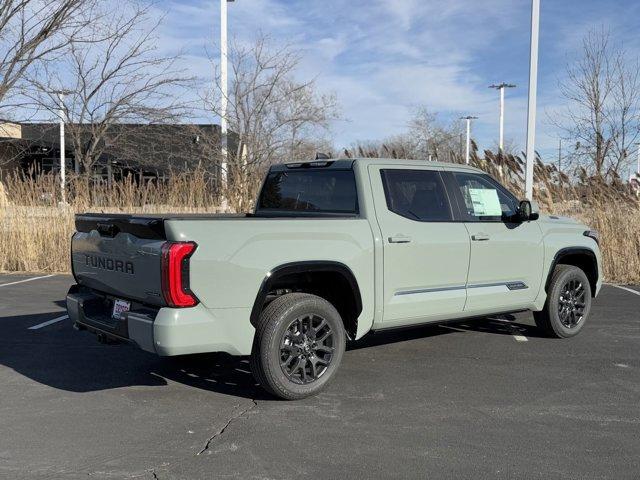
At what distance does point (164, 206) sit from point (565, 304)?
8623 millimetres

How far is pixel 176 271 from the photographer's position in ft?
13.1

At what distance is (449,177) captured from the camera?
19.3 feet

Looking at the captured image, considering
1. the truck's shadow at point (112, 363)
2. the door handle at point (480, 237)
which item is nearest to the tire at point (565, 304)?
the truck's shadow at point (112, 363)

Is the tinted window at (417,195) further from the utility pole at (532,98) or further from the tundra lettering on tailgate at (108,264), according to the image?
the utility pole at (532,98)

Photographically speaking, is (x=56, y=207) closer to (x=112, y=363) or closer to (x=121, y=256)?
(x=112, y=363)

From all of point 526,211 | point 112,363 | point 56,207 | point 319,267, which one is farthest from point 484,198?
point 56,207

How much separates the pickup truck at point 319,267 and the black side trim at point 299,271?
0.01 m

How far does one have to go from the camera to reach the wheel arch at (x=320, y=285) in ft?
14.6

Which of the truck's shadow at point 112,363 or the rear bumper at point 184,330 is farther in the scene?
the truck's shadow at point 112,363

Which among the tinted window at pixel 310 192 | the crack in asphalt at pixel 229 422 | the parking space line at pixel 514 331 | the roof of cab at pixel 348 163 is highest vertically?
the roof of cab at pixel 348 163

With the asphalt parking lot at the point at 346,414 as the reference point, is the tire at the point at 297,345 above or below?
above

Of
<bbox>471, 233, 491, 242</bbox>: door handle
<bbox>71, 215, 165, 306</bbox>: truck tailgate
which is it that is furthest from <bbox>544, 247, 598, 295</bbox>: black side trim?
<bbox>71, 215, 165, 306</bbox>: truck tailgate

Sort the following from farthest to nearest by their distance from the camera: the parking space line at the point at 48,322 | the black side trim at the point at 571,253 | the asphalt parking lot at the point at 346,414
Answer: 1. the parking space line at the point at 48,322
2. the black side trim at the point at 571,253
3. the asphalt parking lot at the point at 346,414

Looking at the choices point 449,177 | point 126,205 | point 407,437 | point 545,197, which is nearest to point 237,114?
point 126,205
